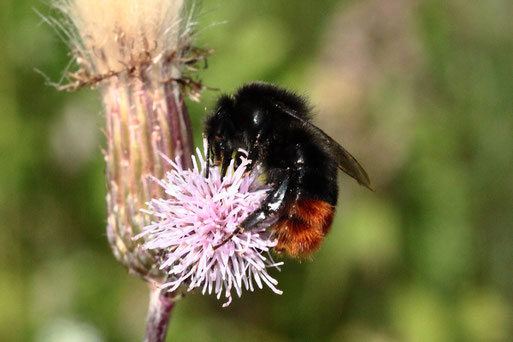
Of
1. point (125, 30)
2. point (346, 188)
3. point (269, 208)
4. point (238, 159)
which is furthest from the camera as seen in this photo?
point (346, 188)

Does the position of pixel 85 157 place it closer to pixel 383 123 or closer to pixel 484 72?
pixel 383 123

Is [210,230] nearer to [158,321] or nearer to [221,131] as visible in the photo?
[221,131]

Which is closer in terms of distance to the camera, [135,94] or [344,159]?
[344,159]

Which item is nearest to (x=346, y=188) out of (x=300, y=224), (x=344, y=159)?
(x=344, y=159)

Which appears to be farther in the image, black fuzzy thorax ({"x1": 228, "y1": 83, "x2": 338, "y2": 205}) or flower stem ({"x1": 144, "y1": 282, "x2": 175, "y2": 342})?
flower stem ({"x1": 144, "y1": 282, "x2": 175, "y2": 342})

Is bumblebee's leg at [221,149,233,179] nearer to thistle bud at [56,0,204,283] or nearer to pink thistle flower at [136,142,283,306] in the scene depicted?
pink thistle flower at [136,142,283,306]

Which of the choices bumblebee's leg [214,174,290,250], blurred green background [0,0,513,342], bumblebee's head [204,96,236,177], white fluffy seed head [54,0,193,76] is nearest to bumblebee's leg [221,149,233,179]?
bumblebee's head [204,96,236,177]

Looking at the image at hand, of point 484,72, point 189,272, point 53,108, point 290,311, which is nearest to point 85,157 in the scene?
point 53,108
